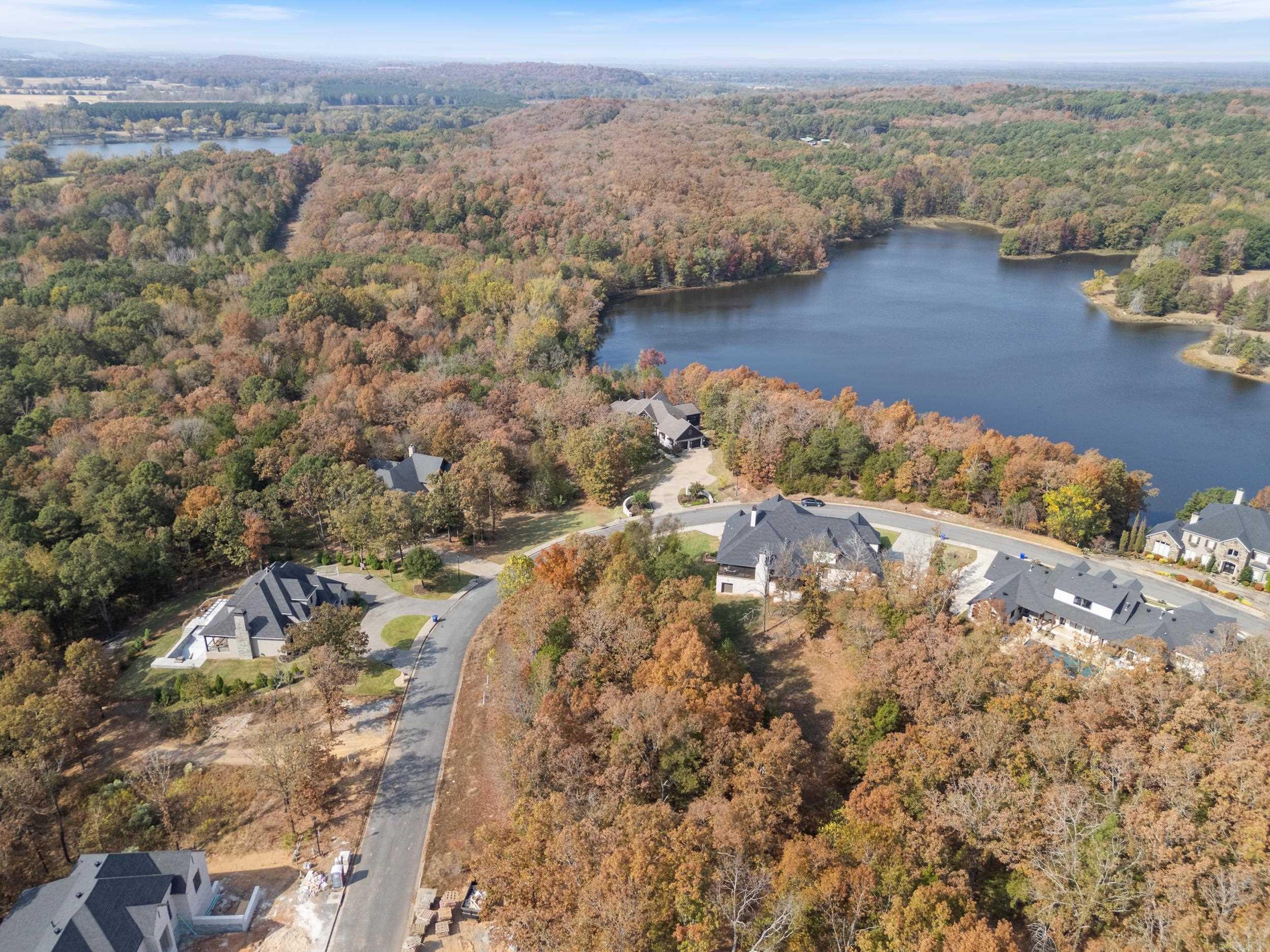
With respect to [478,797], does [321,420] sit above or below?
above

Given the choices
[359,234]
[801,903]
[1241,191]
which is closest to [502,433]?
[801,903]

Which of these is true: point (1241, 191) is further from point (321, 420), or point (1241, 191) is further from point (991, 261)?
point (321, 420)

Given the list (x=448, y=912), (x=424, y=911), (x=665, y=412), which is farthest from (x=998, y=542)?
(x=424, y=911)

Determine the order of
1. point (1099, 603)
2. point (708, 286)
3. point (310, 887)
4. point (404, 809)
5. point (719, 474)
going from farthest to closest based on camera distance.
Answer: point (708, 286), point (719, 474), point (1099, 603), point (404, 809), point (310, 887)

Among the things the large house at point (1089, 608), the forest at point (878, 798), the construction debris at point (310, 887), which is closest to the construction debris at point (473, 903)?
the forest at point (878, 798)

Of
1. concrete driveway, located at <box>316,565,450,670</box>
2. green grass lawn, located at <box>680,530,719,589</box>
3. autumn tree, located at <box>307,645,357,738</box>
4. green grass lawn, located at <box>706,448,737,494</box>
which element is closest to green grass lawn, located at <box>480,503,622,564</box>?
concrete driveway, located at <box>316,565,450,670</box>

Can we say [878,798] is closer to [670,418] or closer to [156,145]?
[670,418]

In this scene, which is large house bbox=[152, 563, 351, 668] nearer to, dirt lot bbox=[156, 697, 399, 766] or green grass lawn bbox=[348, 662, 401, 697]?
green grass lawn bbox=[348, 662, 401, 697]
